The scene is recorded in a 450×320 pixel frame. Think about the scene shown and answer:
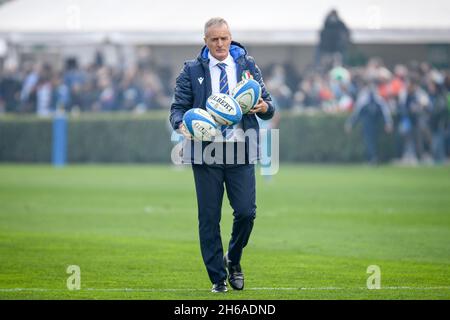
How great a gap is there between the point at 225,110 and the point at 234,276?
1.69 meters

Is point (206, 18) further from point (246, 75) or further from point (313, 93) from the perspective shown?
point (246, 75)

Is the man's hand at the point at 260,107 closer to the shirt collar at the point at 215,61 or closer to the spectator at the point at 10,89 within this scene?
the shirt collar at the point at 215,61

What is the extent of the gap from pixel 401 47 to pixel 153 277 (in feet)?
104

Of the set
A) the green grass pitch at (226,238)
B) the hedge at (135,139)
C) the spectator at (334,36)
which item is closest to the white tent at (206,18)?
the spectator at (334,36)

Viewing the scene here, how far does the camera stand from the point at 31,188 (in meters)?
25.2

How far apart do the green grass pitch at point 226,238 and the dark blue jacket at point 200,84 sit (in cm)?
164

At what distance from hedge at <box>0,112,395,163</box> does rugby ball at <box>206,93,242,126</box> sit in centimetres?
2440

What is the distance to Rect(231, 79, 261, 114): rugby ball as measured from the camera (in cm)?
1036

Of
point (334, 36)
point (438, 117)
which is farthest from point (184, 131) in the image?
point (438, 117)

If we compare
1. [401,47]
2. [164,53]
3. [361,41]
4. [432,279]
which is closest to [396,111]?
[361,41]

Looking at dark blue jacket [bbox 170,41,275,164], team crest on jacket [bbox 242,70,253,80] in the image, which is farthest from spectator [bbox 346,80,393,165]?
team crest on jacket [bbox 242,70,253,80]

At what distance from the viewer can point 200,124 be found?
33.8 ft

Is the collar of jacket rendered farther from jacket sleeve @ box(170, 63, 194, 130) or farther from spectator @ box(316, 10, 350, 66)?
spectator @ box(316, 10, 350, 66)

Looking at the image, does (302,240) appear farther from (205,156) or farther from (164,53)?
(164,53)
